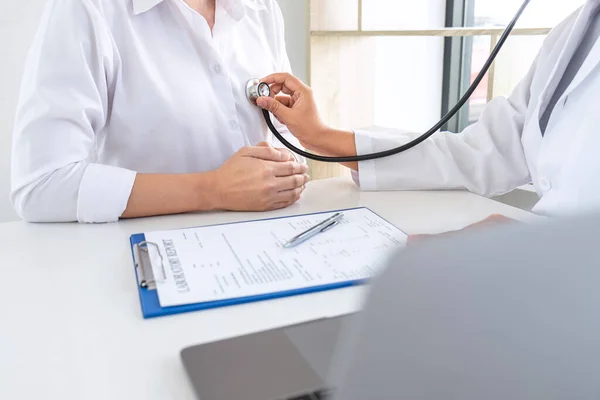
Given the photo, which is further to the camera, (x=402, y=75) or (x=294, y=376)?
(x=402, y=75)

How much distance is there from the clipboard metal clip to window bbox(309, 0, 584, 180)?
1.32m

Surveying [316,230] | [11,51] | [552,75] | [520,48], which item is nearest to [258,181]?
[316,230]

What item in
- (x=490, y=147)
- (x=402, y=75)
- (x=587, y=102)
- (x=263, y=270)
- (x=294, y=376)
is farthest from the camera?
(x=402, y=75)


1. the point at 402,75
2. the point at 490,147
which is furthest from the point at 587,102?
the point at 402,75

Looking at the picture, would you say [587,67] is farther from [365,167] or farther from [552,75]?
[365,167]

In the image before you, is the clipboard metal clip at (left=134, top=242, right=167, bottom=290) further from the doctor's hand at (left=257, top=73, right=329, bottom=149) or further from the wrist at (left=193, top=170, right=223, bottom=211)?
the doctor's hand at (left=257, top=73, right=329, bottom=149)

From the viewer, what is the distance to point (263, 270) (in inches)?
27.0

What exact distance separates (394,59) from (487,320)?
2.24 meters

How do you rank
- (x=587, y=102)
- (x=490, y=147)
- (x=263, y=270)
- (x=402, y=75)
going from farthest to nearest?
1. (x=402, y=75)
2. (x=490, y=147)
3. (x=587, y=102)
4. (x=263, y=270)

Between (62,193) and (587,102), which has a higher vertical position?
(587,102)

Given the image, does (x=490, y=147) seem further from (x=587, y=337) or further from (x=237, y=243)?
(x=587, y=337)

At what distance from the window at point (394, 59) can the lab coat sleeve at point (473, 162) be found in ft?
2.76

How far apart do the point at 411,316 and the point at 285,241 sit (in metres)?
0.60

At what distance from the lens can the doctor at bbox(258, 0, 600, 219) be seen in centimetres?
83
